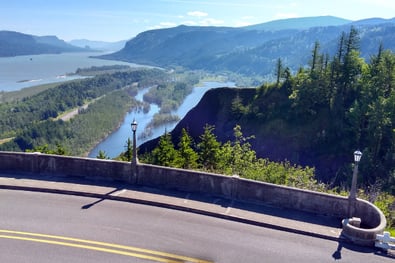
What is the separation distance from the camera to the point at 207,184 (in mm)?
14281

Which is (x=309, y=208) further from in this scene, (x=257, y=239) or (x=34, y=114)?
(x=34, y=114)

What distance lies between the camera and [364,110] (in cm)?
4441

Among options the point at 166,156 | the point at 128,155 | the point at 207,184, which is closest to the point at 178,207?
the point at 207,184

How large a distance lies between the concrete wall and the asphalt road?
5.47 feet

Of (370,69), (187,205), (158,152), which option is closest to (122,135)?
(370,69)

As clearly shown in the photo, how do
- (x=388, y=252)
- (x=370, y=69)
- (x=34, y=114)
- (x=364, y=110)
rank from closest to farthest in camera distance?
(x=388, y=252) < (x=364, y=110) < (x=370, y=69) < (x=34, y=114)

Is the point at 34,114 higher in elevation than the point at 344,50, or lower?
lower

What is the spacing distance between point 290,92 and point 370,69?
37.6ft

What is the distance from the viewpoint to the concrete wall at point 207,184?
12.2 m

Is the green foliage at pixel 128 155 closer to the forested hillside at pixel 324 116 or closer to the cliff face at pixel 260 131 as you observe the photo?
the forested hillside at pixel 324 116

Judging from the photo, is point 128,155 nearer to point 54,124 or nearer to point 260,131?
point 260,131

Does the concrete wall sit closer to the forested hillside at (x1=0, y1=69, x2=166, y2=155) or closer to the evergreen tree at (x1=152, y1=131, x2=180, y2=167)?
the evergreen tree at (x1=152, y1=131, x2=180, y2=167)

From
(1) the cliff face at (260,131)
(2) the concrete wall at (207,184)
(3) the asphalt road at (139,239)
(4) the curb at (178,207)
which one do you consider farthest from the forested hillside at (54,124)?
(3) the asphalt road at (139,239)

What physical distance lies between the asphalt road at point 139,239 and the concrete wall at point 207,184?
1668mm
